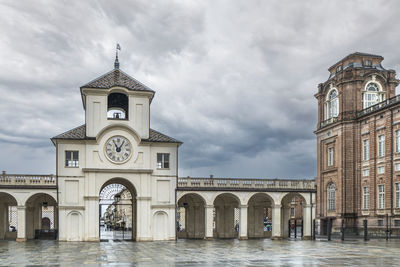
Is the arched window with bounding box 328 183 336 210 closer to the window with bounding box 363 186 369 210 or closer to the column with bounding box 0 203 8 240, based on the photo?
the window with bounding box 363 186 369 210

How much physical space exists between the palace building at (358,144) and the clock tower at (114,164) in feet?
81.8

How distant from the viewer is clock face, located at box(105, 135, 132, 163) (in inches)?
1763

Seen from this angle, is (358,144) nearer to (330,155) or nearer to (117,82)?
(330,155)

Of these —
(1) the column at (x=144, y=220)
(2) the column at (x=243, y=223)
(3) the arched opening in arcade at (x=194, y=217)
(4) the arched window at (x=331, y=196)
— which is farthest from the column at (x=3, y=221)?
(4) the arched window at (x=331, y=196)

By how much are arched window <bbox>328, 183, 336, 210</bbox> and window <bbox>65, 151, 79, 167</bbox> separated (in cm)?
3475

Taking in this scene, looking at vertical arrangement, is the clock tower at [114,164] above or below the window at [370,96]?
below

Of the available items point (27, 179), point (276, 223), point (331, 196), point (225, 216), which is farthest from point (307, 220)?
point (27, 179)

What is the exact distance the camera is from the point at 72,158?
44.4m

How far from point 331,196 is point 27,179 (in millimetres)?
38706

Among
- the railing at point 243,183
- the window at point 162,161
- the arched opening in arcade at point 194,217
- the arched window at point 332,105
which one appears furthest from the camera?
the arched window at point 332,105

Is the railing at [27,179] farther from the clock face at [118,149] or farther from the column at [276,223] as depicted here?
the column at [276,223]

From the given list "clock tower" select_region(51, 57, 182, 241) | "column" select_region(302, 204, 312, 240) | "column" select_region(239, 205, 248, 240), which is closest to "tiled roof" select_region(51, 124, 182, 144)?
"clock tower" select_region(51, 57, 182, 241)

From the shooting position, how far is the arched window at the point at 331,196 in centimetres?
6431

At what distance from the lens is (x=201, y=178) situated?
156 ft
